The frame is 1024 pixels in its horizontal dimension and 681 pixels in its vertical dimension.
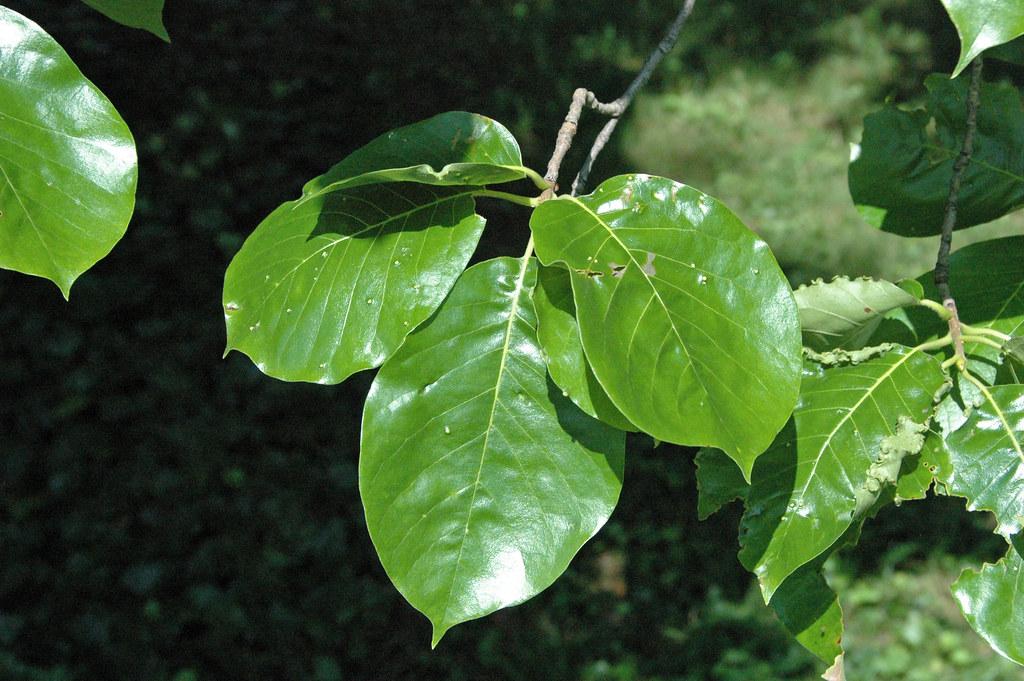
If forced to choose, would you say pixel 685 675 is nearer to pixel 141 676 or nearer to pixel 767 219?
pixel 141 676

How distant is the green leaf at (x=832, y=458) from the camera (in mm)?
1045

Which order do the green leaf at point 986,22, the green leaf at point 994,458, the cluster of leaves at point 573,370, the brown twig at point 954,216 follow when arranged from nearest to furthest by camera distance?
1. the green leaf at point 986,22
2. the cluster of leaves at point 573,370
3. the green leaf at point 994,458
4. the brown twig at point 954,216

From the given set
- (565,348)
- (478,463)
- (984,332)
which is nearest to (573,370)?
(565,348)

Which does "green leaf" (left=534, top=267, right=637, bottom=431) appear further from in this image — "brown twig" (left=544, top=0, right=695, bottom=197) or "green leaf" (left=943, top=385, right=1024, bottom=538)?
"green leaf" (left=943, top=385, right=1024, bottom=538)

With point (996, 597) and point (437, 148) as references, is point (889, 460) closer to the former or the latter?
point (996, 597)

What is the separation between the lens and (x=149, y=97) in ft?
14.9

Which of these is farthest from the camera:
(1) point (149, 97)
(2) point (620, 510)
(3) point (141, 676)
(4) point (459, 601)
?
(1) point (149, 97)

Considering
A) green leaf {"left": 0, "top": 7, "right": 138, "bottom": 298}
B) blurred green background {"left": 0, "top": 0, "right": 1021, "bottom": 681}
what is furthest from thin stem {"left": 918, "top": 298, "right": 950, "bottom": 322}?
blurred green background {"left": 0, "top": 0, "right": 1021, "bottom": 681}

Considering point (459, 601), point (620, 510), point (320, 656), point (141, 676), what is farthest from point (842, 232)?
point (459, 601)

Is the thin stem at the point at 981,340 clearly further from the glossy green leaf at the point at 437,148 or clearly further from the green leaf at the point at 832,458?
the glossy green leaf at the point at 437,148

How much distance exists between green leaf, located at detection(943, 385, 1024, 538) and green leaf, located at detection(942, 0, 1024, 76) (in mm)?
428

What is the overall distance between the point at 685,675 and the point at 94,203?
9.18 ft

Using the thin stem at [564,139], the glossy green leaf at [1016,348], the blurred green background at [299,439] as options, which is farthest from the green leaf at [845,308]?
the blurred green background at [299,439]

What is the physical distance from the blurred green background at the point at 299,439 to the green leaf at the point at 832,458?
1751mm
